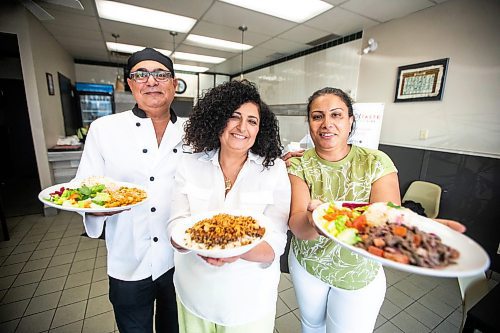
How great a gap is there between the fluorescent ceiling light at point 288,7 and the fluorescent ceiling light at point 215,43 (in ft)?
5.59

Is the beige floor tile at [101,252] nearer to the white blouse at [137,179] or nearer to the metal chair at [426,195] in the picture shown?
the white blouse at [137,179]

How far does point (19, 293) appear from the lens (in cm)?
234

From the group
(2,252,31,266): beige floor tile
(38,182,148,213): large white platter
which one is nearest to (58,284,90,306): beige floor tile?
(2,252,31,266): beige floor tile

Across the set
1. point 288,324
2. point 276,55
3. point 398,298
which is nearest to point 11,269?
point 288,324

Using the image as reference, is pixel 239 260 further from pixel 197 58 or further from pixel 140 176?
pixel 197 58

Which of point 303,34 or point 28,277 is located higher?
point 303,34

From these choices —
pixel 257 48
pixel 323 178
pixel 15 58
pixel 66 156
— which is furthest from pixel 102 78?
pixel 323 178

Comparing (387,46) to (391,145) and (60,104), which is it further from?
(60,104)

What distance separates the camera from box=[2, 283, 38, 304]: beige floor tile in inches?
89.0

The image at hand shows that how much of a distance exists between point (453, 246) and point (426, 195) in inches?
123

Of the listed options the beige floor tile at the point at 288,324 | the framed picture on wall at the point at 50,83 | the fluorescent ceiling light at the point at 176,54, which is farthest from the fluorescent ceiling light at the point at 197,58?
the beige floor tile at the point at 288,324

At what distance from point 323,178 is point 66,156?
478 centimetres

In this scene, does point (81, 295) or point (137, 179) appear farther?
point (81, 295)

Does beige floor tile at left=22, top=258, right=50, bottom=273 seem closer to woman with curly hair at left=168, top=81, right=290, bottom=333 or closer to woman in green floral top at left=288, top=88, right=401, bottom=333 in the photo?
woman with curly hair at left=168, top=81, right=290, bottom=333
